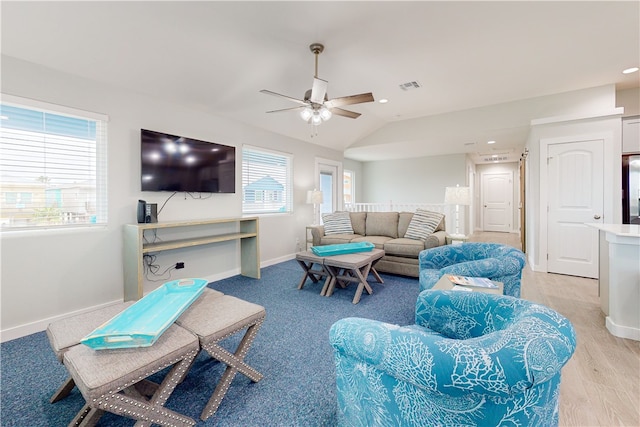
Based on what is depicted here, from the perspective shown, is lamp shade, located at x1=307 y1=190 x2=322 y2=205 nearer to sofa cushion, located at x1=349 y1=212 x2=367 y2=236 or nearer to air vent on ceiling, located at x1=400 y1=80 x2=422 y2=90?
sofa cushion, located at x1=349 y1=212 x2=367 y2=236

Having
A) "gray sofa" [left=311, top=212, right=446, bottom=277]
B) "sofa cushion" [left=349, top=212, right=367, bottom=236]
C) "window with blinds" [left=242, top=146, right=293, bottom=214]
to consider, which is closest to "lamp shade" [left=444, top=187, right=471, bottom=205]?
"gray sofa" [left=311, top=212, right=446, bottom=277]

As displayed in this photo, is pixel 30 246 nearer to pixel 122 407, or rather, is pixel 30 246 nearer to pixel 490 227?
pixel 122 407

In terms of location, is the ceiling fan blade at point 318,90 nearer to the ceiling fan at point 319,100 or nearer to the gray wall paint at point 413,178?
the ceiling fan at point 319,100

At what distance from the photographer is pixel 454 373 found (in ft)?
2.50

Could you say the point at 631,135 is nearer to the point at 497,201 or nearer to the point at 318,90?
the point at 318,90

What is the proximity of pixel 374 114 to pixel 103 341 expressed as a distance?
16.7 ft

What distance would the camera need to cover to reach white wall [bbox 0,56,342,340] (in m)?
2.42

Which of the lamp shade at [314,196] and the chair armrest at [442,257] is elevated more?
the lamp shade at [314,196]

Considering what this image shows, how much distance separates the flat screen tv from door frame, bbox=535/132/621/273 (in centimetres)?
488

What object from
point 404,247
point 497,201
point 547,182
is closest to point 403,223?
point 404,247

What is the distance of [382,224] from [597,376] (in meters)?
3.21

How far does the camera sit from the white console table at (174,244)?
2.83m

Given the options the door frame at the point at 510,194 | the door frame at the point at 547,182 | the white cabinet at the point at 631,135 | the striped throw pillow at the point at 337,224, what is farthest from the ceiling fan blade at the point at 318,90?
the door frame at the point at 510,194

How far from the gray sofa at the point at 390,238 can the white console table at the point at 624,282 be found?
1734 mm
